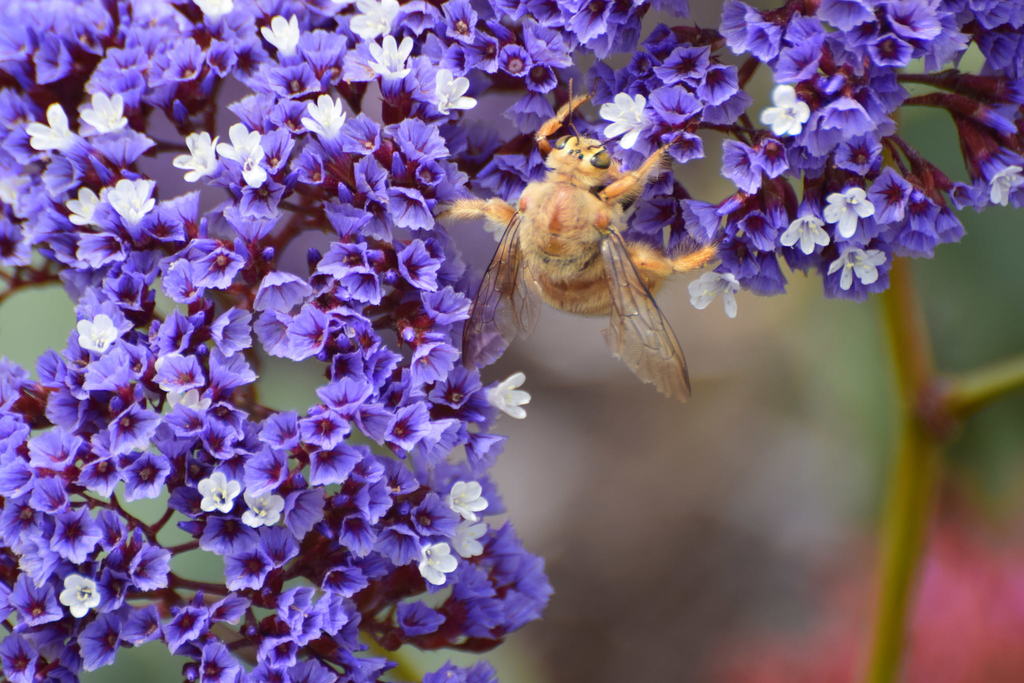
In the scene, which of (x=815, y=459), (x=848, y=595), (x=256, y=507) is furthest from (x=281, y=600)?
(x=815, y=459)

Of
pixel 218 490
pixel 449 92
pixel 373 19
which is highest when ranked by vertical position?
pixel 373 19

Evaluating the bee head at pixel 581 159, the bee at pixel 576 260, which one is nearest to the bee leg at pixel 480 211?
the bee at pixel 576 260

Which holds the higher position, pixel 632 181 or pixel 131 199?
pixel 632 181

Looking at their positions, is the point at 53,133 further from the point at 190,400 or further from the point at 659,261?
the point at 659,261

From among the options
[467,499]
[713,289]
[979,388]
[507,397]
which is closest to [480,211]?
[507,397]

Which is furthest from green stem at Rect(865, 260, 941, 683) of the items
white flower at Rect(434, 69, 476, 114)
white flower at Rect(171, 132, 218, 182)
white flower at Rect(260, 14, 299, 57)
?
white flower at Rect(171, 132, 218, 182)

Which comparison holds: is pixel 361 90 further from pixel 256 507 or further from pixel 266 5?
pixel 256 507

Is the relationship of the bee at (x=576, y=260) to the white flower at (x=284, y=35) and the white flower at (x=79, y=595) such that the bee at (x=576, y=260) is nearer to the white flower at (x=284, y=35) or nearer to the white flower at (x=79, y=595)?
the white flower at (x=284, y=35)

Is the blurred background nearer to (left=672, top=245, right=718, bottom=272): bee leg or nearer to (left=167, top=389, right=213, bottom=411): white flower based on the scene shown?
(left=167, top=389, right=213, bottom=411): white flower
